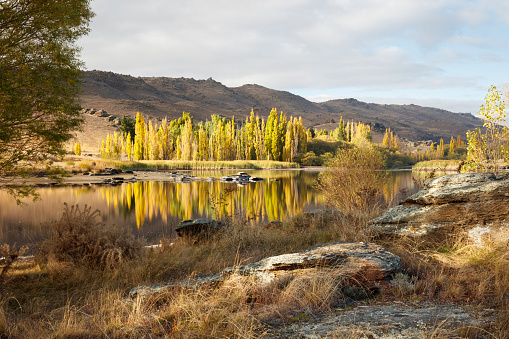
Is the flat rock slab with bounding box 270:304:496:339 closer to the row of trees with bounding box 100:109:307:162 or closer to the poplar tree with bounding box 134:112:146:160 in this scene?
the row of trees with bounding box 100:109:307:162

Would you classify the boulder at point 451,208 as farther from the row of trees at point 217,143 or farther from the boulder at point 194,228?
the row of trees at point 217,143

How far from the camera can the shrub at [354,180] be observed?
1185 centimetres

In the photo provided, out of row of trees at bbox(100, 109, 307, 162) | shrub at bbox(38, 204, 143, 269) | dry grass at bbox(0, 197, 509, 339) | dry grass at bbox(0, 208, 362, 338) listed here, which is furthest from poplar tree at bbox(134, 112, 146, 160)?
shrub at bbox(38, 204, 143, 269)

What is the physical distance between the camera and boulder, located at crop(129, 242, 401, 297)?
4.75 metres

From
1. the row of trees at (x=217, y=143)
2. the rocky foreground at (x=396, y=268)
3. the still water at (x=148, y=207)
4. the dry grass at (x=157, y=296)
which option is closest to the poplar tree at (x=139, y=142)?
the row of trees at (x=217, y=143)

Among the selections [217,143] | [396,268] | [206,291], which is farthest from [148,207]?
[217,143]

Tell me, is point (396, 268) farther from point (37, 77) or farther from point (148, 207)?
point (148, 207)

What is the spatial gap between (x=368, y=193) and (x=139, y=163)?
47449mm

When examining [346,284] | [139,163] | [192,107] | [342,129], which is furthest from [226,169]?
[192,107]

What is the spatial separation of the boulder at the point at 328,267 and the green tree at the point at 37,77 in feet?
18.7

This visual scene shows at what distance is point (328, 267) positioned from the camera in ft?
16.3

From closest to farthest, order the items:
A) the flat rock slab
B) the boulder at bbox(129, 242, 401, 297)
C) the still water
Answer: the flat rock slab, the boulder at bbox(129, 242, 401, 297), the still water

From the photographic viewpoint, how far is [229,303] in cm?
423

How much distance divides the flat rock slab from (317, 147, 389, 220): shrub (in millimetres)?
8024
